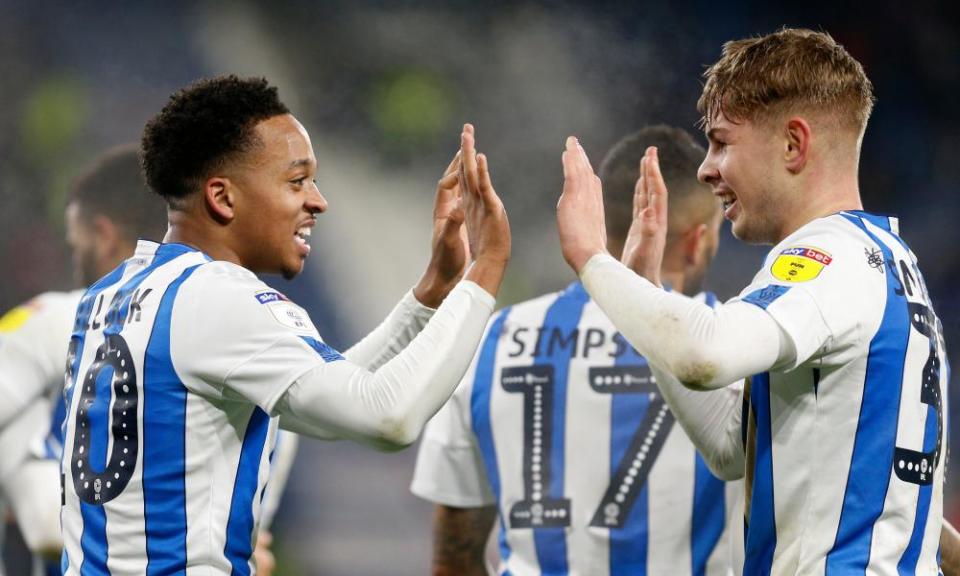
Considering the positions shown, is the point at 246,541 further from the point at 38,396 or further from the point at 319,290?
the point at 319,290

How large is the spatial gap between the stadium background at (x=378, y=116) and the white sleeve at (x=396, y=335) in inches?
123

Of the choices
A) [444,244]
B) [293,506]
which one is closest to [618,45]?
[293,506]

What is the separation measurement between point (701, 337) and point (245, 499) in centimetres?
77

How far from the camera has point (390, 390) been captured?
1.81m

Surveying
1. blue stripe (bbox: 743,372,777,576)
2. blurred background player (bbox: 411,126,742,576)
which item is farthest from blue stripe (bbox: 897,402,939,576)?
blurred background player (bbox: 411,126,742,576)

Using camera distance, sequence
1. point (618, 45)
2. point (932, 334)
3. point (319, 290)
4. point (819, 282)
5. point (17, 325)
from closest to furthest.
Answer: point (819, 282) → point (932, 334) → point (17, 325) → point (618, 45) → point (319, 290)

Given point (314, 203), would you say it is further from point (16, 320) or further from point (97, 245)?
point (97, 245)

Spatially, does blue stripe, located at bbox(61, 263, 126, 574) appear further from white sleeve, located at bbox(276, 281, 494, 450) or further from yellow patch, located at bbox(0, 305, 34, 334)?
yellow patch, located at bbox(0, 305, 34, 334)

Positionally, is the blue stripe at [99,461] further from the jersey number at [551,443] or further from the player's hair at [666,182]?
the player's hair at [666,182]

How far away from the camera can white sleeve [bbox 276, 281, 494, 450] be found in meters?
1.79

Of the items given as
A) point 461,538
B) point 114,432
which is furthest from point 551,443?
point 114,432

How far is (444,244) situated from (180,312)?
0.63 metres

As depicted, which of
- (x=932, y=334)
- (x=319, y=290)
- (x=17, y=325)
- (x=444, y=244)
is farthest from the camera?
(x=319, y=290)

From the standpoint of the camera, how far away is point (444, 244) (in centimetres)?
233
